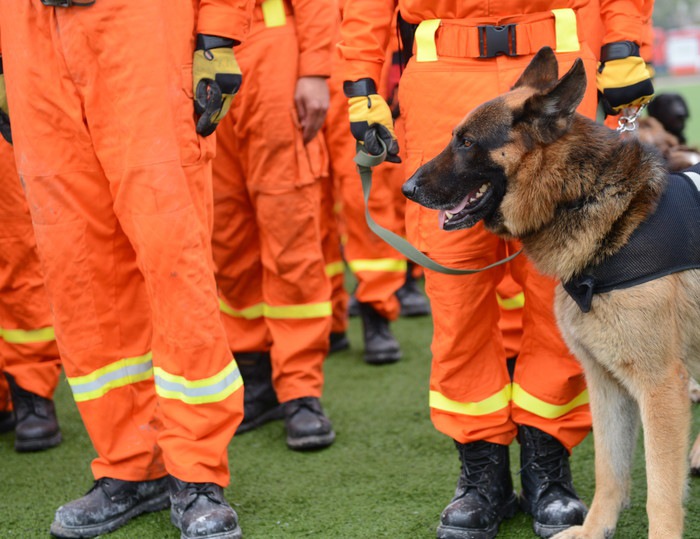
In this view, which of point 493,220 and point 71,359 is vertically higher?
point 493,220

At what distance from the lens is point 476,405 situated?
3.13 m

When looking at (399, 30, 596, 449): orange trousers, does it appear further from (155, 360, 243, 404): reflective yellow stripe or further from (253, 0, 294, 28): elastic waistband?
(253, 0, 294, 28): elastic waistband

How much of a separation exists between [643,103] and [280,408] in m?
2.25

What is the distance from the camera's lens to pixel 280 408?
176 inches

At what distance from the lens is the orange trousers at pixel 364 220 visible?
5.29 m

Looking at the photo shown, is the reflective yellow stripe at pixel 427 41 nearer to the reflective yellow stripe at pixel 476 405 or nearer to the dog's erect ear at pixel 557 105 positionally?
the dog's erect ear at pixel 557 105

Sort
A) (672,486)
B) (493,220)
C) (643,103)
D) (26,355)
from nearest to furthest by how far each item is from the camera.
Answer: (672,486)
(493,220)
(643,103)
(26,355)

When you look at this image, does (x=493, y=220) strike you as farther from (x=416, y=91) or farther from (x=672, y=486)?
(x=672, y=486)

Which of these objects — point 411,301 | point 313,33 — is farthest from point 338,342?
point 313,33

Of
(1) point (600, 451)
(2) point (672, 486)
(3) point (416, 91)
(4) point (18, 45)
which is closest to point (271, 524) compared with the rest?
(1) point (600, 451)

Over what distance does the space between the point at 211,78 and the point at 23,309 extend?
67.4 inches

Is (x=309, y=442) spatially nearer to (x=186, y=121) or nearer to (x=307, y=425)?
(x=307, y=425)

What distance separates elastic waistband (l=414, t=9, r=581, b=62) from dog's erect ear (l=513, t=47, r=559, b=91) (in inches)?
6.5

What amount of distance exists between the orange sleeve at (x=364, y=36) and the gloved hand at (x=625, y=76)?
2.48 ft
